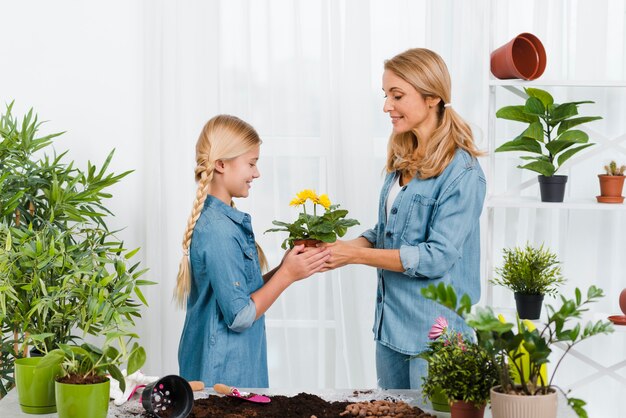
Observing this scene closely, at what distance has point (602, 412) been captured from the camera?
137 inches

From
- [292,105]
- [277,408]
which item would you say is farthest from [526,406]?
[292,105]

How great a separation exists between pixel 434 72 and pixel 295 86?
1.10 meters

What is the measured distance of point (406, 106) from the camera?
250 centimetres

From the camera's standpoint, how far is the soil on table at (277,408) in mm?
1661

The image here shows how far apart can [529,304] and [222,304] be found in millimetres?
1351

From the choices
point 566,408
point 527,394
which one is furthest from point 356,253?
point 527,394

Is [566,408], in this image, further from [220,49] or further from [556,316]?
[220,49]

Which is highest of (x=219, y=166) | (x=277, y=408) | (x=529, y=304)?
(x=219, y=166)

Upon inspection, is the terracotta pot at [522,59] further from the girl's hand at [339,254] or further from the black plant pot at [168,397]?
the black plant pot at [168,397]

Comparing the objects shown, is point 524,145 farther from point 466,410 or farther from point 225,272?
point 466,410

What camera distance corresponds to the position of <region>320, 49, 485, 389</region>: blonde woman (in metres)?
2.41

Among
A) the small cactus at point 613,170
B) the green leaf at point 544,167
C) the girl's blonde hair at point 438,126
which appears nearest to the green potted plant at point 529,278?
the green leaf at point 544,167

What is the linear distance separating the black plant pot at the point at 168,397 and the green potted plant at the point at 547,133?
1764 millimetres

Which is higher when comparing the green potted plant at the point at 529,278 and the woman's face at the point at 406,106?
the woman's face at the point at 406,106
